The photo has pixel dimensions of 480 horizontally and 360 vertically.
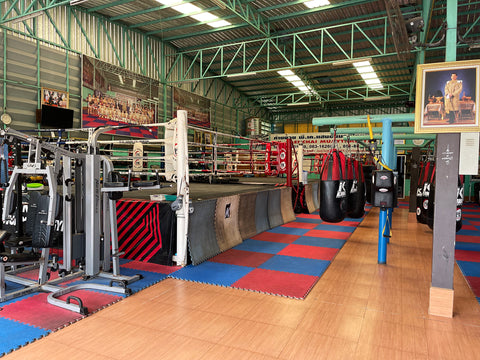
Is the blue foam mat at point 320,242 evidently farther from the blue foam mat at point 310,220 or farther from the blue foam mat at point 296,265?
the blue foam mat at point 310,220

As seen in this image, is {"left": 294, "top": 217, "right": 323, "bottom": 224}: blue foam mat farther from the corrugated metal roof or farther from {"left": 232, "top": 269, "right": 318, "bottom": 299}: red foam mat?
the corrugated metal roof

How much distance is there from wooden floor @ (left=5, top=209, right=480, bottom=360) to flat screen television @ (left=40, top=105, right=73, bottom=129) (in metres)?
8.36

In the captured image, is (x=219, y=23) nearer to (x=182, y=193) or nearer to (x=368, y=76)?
(x=368, y=76)

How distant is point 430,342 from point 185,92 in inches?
605

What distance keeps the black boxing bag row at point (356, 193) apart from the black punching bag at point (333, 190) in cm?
43

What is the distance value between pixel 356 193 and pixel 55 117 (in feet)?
30.0

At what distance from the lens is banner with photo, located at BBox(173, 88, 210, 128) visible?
1574cm

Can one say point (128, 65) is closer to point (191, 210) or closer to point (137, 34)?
point (137, 34)

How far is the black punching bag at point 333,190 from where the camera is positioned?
4777 millimetres

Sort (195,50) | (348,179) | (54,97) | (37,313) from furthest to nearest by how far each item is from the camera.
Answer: (195,50), (54,97), (348,179), (37,313)

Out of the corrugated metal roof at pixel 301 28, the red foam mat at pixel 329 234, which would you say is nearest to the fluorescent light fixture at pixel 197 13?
the corrugated metal roof at pixel 301 28

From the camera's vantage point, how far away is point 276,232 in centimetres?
697

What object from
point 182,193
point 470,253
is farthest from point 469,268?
point 182,193

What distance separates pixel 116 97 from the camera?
12.4 metres
